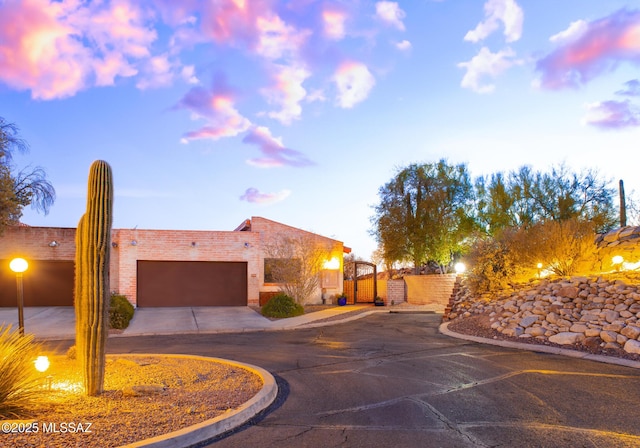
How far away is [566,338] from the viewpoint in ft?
38.5

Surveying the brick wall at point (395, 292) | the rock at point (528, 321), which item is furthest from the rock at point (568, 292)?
the brick wall at point (395, 292)

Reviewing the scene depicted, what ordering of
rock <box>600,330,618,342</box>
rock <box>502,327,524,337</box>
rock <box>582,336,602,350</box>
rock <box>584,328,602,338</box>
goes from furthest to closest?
rock <box>502,327,524,337</box> → rock <box>584,328,602,338</box> → rock <box>582,336,602,350</box> → rock <box>600,330,618,342</box>

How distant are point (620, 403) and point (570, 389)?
34.0 inches

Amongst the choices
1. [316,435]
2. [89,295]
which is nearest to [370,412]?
[316,435]

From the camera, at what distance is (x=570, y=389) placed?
7.74 metres

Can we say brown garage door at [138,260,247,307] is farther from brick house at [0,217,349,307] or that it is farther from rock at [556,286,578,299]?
rock at [556,286,578,299]

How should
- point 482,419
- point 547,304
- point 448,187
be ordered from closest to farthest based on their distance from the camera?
1. point 482,419
2. point 547,304
3. point 448,187

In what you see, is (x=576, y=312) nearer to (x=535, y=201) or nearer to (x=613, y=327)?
(x=613, y=327)

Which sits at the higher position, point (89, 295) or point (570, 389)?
point (89, 295)

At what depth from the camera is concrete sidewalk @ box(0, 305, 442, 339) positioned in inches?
632

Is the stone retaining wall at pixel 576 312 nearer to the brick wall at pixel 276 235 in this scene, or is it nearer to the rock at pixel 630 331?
the rock at pixel 630 331

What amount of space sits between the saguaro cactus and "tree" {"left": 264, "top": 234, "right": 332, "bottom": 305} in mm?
15845

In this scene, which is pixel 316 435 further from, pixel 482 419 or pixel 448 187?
pixel 448 187

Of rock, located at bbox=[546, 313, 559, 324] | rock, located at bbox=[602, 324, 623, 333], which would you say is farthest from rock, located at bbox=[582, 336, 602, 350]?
rock, located at bbox=[546, 313, 559, 324]
